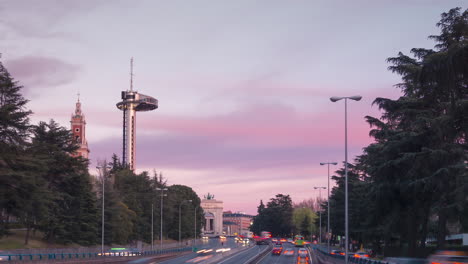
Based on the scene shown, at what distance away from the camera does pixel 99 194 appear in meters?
95.9

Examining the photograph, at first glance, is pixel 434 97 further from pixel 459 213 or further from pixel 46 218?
pixel 46 218

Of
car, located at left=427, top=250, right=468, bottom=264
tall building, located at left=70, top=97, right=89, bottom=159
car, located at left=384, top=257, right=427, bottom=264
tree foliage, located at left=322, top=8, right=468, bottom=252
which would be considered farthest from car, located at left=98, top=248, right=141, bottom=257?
tall building, located at left=70, top=97, right=89, bottom=159

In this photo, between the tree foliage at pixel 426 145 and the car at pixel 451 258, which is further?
the tree foliage at pixel 426 145

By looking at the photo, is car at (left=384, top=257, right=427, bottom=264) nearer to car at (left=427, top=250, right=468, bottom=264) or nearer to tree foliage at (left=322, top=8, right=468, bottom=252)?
car at (left=427, top=250, right=468, bottom=264)

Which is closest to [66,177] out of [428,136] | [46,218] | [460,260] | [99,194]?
[46,218]

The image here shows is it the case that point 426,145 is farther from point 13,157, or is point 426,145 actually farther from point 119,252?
point 119,252

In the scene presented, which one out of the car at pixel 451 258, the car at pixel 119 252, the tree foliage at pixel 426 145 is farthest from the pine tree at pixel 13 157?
the car at pixel 451 258

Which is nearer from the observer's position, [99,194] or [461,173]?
[461,173]

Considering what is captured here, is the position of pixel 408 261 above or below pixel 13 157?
below

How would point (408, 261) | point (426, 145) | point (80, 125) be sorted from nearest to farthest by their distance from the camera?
1. point (408, 261)
2. point (426, 145)
3. point (80, 125)

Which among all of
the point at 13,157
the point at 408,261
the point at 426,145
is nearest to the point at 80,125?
the point at 13,157

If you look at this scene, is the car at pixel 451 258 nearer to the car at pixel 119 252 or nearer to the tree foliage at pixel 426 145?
the tree foliage at pixel 426 145

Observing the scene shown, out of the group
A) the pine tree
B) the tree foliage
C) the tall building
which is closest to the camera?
the tree foliage

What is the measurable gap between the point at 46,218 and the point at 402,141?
147 feet
